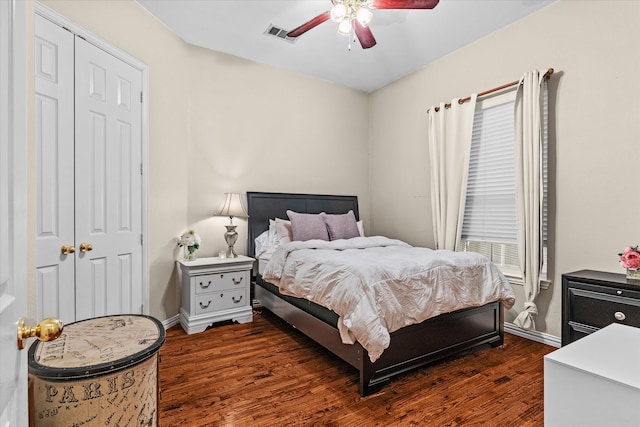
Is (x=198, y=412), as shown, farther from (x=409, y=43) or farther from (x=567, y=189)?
(x=409, y=43)

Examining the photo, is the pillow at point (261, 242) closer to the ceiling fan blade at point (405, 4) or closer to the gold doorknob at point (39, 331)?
the ceiling fan blade at point (405, 4)

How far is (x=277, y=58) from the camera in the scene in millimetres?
4008

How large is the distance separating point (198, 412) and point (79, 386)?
1.15m

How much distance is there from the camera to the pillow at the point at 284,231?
377 centimetres

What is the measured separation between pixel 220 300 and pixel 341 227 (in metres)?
1.57

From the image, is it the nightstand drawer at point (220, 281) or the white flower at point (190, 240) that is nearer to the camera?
the nightstand drawer at point (220, 281)

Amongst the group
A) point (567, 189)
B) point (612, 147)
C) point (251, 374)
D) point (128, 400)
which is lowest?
point (251, 374)

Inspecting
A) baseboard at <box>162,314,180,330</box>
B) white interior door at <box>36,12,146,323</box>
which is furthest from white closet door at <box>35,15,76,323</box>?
baseboard at <box>162,314,180,330</box>

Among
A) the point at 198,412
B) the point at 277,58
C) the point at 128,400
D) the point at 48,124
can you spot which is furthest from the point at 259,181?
the point at 128,400

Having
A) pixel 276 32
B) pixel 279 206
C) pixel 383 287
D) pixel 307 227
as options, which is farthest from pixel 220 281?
pixel 276 32

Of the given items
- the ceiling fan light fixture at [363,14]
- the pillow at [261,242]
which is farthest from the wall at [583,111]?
the pillow at [261,242]

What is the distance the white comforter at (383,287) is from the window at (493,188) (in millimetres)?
764

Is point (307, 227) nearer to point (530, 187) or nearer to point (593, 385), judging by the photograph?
point (530, 187)

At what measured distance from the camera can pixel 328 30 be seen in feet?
11.2
